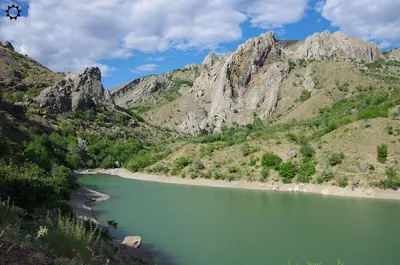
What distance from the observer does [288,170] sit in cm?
5419

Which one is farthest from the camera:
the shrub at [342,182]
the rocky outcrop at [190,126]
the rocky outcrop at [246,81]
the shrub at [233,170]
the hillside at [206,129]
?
the rocky outcrop at [190,126]

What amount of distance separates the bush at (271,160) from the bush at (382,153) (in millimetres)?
14110

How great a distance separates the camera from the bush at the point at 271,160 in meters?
56.9

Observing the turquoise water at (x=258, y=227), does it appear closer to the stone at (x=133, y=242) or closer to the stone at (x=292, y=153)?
the stone at (x=133, y=242)

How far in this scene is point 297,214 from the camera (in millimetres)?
34906

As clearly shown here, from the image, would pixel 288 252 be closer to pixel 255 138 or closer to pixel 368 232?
pixel 368 232

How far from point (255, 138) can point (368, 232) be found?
42604 mm

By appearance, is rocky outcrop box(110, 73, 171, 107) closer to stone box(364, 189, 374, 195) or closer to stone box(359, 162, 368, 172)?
stone box(359, 162, 368, 172)

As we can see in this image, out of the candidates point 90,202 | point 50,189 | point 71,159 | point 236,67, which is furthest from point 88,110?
point 50,189

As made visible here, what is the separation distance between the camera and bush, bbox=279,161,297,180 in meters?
53.7

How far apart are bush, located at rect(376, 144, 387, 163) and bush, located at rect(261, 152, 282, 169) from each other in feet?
46.3

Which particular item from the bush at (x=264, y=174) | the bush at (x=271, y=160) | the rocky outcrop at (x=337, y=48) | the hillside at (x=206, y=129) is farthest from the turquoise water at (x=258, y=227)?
the rocky outcrop at (x=337, y=48)

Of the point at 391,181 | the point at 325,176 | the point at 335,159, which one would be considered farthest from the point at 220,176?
the point at 391,181

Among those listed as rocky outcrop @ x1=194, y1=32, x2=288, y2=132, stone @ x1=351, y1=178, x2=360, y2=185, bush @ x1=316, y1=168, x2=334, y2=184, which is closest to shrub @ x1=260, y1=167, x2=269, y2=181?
bush @ x1=316, y1=168, x2=334, y2=184
